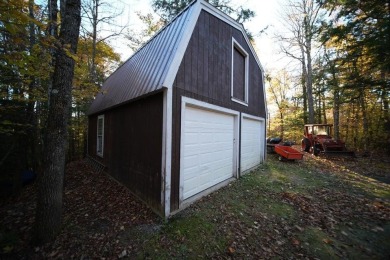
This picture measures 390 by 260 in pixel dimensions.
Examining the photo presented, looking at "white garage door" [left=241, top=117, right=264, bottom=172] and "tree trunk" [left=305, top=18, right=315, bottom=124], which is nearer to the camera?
"white garage door" [left=241, top=117, right=264, bottom=172]

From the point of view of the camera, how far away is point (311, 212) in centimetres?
458


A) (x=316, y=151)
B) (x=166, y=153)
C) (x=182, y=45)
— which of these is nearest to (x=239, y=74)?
(x=182, y=45)

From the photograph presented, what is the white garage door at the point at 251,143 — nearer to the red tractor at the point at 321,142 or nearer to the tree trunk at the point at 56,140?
the red tractor at the point at 321,142

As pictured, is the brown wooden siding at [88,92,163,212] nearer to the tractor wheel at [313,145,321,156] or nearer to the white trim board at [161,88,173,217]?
the white trim board at [161,88,173,217]

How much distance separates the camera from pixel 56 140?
135 inches

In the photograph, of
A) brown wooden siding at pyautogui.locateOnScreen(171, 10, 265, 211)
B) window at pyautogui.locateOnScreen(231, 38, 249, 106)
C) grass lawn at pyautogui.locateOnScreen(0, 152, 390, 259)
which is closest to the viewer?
grass lawn at pyautogui.locateOnScreen(0, 152, 390, 259)

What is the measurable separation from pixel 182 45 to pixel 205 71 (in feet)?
3.66

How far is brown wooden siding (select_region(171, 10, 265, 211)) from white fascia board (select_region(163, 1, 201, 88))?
0.57ft

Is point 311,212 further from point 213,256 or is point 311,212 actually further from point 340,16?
point 340,16

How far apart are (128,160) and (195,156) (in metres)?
A: 2.11

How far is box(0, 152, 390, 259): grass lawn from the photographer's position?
126 inches

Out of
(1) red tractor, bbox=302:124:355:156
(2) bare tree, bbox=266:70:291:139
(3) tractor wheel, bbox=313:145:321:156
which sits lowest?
(3) tractor wheel, bbox=313:145:321:156

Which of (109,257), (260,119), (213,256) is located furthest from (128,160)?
(260,119)

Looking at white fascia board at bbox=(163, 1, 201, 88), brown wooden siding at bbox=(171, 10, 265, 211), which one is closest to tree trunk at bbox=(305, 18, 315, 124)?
brown wooden siding at bbox=(171, 10, 265, 211)
